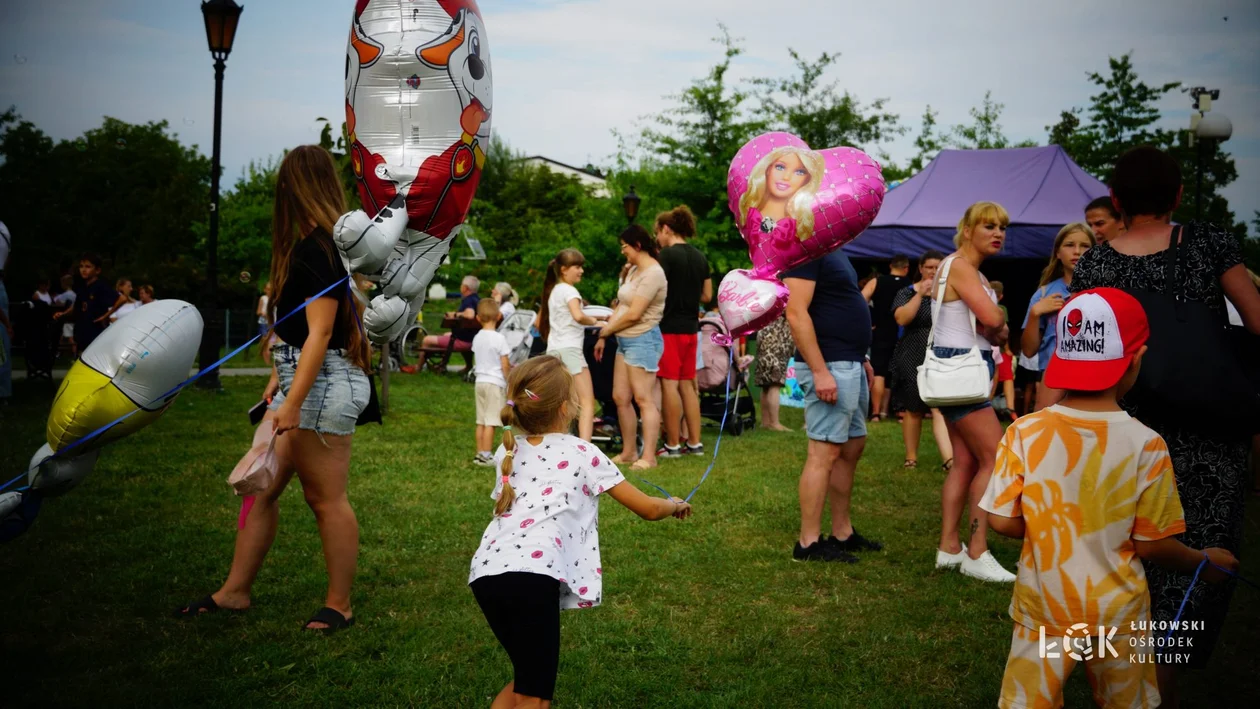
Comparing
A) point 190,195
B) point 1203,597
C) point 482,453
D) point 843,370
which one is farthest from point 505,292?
point 190,195

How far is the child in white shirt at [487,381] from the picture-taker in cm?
725

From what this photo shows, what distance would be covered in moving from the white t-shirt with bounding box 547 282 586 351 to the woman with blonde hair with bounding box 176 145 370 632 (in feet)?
12.3

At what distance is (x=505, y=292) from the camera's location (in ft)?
46.9

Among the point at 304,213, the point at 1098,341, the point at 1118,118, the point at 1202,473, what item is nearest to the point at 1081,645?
the point at 1098,341

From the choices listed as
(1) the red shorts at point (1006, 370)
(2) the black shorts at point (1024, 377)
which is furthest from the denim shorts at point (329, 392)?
(2) the black shorts at point (1024, 377)

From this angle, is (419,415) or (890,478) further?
(419,415)

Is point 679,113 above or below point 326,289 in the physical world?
above

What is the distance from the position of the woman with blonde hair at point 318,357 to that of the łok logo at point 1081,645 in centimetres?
262

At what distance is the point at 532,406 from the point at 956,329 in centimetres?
257

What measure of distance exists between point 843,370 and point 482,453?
141 inches

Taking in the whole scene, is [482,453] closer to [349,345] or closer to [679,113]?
[349,345]

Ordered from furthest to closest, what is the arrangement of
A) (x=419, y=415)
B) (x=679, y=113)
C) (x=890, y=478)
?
1. (x=679, y=113)
2. (x=419, y=415)
3. (x=890, y=478)

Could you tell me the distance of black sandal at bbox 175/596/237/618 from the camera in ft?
12.5

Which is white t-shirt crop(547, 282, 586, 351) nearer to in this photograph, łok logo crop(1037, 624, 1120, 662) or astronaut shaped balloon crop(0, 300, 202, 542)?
astronaut shaped balloon crop(0, 300, 202, 542)
